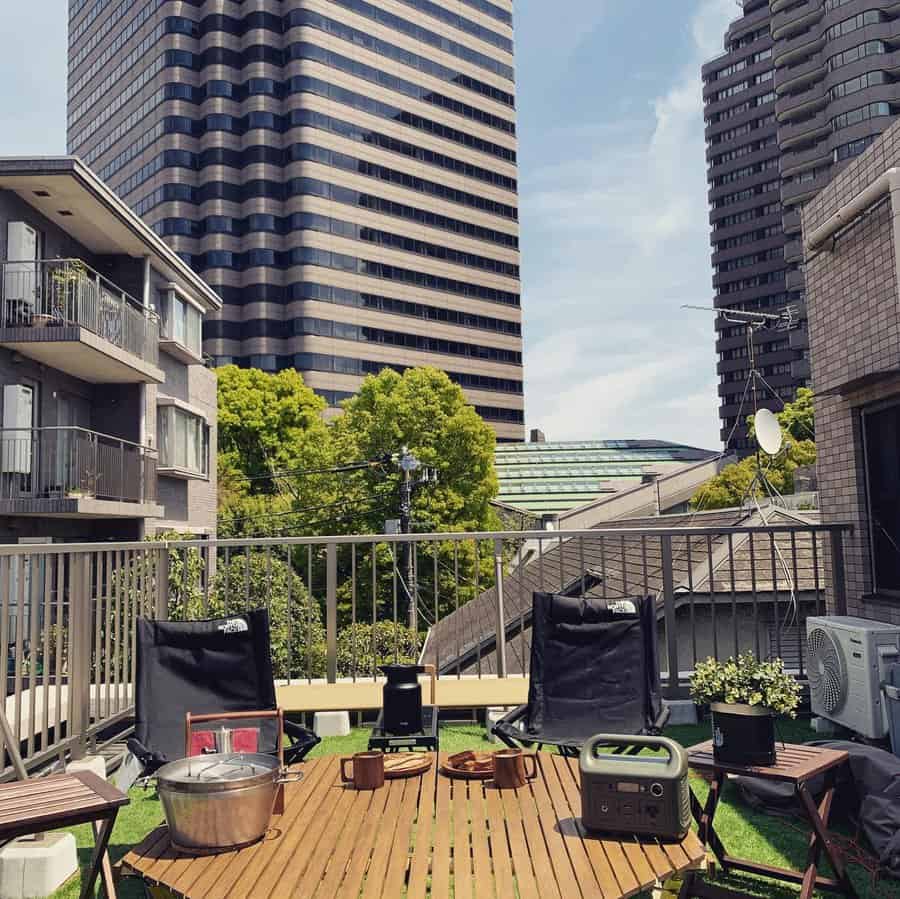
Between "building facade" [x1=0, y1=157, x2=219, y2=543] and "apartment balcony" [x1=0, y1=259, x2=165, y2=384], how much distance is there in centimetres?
2

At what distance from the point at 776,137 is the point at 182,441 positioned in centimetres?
6920

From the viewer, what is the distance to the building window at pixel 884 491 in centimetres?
543

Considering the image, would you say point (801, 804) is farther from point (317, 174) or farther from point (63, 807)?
point (317, 174)

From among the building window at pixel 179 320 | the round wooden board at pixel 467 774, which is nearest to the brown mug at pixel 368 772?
the round wooden board at pixel 467 774

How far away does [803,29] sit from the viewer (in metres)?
58.3

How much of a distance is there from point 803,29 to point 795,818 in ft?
217

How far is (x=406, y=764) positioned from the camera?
10.7 ft

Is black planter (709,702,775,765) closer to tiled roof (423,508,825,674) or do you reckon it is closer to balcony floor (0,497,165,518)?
tiled roof (423,508,825,674)

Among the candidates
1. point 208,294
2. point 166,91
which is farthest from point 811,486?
point 166,91

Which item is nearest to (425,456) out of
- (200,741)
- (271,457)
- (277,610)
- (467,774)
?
(271,457)

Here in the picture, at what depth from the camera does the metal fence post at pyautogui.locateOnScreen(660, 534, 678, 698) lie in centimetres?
566

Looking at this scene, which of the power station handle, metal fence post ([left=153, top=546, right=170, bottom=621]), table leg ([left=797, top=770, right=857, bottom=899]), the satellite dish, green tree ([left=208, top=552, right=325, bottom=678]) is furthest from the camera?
green tree ([left=208, top=552, right=325, bottom=678])

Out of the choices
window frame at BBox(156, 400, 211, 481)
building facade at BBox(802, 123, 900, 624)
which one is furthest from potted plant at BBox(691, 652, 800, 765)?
window frame at BBox(156, 400, 211, 481)

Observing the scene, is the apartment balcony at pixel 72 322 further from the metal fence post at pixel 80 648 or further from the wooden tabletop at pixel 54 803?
the wooden tabletop at pixel 54 803
